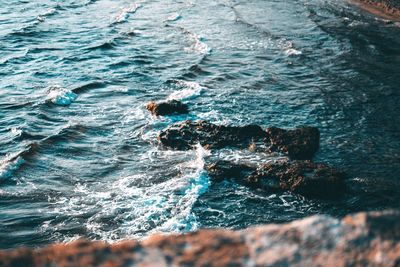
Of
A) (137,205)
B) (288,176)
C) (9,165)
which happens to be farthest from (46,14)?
(288,176)

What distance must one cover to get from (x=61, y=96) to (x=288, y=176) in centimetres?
1234

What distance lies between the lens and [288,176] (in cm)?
1316

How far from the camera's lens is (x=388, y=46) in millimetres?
28625

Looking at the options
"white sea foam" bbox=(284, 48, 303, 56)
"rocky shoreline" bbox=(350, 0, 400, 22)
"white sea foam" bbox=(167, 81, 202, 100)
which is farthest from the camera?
"rocky shoreline" bbox=(350, 0, 400, 22)

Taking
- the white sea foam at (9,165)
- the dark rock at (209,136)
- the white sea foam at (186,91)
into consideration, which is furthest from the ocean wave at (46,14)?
the dark rock at (209,136)

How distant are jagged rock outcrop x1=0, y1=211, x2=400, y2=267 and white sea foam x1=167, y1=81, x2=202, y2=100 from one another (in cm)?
1807

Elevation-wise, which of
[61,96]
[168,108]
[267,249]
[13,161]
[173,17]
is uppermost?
[267,249]

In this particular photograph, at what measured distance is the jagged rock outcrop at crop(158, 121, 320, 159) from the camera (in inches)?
591

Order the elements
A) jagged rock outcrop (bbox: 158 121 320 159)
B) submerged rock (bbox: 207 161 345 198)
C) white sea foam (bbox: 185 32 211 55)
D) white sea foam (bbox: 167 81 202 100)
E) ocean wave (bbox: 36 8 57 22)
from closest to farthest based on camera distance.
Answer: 1. submerged rock (bbox: 207 161 345 198)
2. jagged rock outcrop (bbox: 158 121 320 159)
3. white sea foam (bbox: 167 81 202 100)
4. white sea foam (bbox: 185 32 211 55)
5. ocean wave (bbox: 36 8 57 22)

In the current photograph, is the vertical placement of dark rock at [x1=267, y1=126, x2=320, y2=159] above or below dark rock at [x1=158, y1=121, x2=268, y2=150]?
above

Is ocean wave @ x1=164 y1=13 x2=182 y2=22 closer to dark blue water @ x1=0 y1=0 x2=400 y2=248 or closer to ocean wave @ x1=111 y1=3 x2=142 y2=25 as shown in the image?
dark blue water @ x1=0 y1=0 x2=400 y2=248

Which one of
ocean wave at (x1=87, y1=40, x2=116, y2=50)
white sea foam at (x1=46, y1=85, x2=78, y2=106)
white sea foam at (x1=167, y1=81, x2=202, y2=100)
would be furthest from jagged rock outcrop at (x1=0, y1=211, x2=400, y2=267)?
ocean wave at (x1=87, y1=40, x2=116, y2=50)

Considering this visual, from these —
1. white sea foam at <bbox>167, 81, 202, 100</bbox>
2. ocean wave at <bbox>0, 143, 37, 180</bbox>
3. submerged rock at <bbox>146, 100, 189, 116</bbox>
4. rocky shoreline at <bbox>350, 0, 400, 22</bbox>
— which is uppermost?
rocky shoreline at <bbox>350, 0, 400, 22</bbox>

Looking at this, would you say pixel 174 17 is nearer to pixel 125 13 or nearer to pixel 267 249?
pixel 125 13
